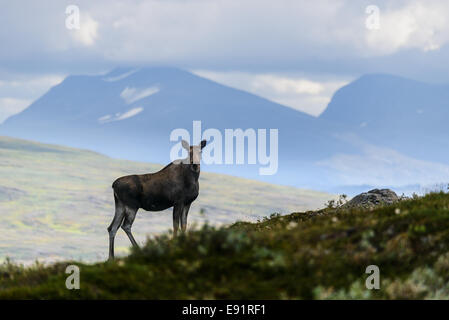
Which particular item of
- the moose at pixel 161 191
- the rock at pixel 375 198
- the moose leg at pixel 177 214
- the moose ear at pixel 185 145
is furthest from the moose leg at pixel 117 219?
the rock at pixel 375 198

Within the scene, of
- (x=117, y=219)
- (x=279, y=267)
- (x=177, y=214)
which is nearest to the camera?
(x=279, y=267)

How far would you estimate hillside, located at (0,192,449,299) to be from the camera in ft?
38.8

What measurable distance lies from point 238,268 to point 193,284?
96 cm

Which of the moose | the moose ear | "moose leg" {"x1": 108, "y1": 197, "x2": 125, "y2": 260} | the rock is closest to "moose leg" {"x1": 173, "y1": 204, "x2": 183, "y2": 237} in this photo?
the moose

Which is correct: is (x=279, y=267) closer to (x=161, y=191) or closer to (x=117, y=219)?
(x=161, y=191)

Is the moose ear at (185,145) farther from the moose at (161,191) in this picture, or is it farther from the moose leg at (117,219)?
the moose leg at (117,219)

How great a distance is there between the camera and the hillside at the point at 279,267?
11836mm

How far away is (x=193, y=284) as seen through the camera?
11914 millimetres

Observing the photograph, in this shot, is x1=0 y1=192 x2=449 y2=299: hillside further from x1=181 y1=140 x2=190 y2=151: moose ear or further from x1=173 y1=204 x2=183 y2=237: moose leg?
x1=181 y1=140 x2=190 y2=151: moose ear

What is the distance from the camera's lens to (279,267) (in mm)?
12422

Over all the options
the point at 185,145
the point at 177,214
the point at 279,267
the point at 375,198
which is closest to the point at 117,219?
the point at 177,214

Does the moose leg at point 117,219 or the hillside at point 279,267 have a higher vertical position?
the moose leg at point 117,219
